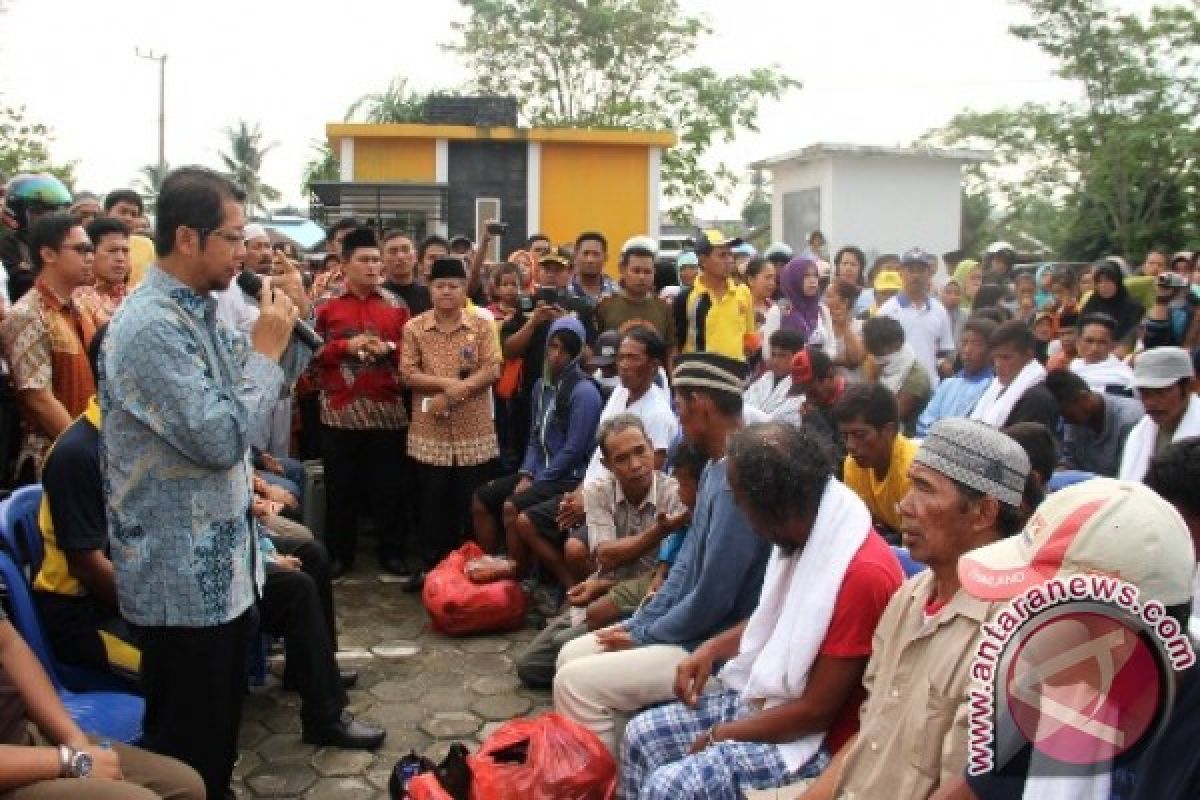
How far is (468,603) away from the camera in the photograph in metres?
5.06

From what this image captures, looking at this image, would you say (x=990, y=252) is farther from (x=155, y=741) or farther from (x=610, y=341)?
(x=155, y=741)

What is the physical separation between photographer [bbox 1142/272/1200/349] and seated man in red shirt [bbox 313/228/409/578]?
5.03 meters

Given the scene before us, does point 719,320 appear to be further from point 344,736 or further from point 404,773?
point 404,773

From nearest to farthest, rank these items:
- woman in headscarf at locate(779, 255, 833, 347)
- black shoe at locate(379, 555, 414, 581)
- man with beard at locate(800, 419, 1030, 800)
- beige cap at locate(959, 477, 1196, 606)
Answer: beige cap at locate(959, 477, 1196, 606)
man with beard at locate(800, 419, 1030, 800)
black shoe at locate(379, 555, 414, 581)
woman in headscarf at locate(779, 255, 833, 347)

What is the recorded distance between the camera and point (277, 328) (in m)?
2.90

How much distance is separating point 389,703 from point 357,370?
215 centimetres

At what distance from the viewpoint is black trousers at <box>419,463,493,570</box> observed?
587 cm

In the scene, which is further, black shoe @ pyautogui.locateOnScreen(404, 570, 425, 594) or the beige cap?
black shoe @ pyautogui.locateOnScreen(404, 570, 425, 594)

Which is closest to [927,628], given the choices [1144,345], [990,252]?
[1144,345]

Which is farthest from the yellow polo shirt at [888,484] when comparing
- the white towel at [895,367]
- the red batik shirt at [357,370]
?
the red batik shirt at [357,370]

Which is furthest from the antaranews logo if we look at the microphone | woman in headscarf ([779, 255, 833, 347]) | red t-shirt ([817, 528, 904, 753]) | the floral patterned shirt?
woman in headscarf ([779, 255, 833, 347])

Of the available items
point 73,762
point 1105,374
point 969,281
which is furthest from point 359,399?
point 969,281

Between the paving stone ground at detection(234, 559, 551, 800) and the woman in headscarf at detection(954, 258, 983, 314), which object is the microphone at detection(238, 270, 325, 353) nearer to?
the paving stone ground at detection(234, 559, 551, 800)

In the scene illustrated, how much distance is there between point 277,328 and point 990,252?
9686mm
